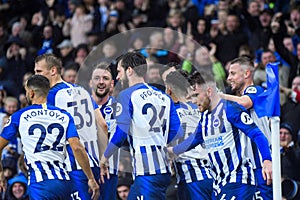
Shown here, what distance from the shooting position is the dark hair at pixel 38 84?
1080 cm

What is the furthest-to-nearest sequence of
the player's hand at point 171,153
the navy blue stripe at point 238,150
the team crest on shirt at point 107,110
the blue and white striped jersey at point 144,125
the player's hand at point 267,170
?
the team crest on shirt at point 107,110
the player's hand at point 171,153
the blue and white striped jersey at point 144,125
the navy blue stripe at point 238,150
the player's hand at point 267,170

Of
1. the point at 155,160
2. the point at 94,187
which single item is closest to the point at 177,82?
the point at 155,160

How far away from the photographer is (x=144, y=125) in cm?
1134

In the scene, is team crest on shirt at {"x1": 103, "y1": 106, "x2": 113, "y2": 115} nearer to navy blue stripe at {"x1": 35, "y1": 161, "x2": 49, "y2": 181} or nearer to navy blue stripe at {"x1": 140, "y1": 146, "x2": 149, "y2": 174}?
navy blue stripe at {"x1": 140, "y1": 146, "x2": 149, "y2": 174}

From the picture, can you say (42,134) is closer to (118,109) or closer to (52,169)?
(52,169)


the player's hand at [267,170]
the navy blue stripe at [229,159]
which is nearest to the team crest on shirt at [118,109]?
the navy blue stripe at [229,159]

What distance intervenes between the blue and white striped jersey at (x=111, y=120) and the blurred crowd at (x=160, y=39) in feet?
4.64

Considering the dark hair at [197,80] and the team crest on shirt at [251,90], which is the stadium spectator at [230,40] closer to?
the dark hair at [197,80]

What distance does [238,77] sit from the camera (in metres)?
11.8

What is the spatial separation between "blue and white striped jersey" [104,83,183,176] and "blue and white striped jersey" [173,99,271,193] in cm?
53

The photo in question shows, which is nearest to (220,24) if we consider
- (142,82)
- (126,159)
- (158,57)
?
(158,57)

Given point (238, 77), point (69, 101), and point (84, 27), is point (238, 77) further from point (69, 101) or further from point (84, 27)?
point (84, 27)

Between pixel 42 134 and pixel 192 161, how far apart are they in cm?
224

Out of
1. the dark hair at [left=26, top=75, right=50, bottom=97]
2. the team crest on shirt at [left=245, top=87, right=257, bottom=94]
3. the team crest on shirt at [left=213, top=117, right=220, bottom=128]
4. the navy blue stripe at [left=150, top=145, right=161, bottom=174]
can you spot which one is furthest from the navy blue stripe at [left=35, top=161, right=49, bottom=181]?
the team crest on shirt at [left=245, top=87, right=257, bottom=94]
